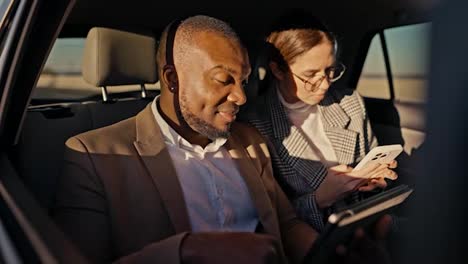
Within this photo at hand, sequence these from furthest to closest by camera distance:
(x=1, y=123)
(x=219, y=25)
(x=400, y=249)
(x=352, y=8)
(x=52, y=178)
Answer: (x=352, y=8)
(x=52, y=178)
(x=219, y=25)
(x=1, y=123)
(x=400, y=249)

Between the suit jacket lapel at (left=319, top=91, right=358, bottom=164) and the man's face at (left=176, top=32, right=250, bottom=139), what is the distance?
0.64 m

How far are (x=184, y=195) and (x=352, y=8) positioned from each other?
5.51ft

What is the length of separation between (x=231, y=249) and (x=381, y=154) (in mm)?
1120

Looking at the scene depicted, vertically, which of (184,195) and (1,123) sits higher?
(1,123)

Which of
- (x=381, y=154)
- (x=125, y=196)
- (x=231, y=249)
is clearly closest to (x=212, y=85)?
(x=125, y=196)

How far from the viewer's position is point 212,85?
2078 mm

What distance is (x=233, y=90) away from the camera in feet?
6.86

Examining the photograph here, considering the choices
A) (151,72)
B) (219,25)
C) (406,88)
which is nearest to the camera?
(406,88)

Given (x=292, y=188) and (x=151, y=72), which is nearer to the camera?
(x=292, y=188)

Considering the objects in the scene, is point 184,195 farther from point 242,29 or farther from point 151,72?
point 242,29

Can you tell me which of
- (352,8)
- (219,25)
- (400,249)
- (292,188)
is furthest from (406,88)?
(352,8)

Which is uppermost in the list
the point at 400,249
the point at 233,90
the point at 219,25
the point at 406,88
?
the point at 406,88

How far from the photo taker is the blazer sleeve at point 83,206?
1.72 metres

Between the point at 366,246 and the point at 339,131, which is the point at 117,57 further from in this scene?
the point at 366,246
